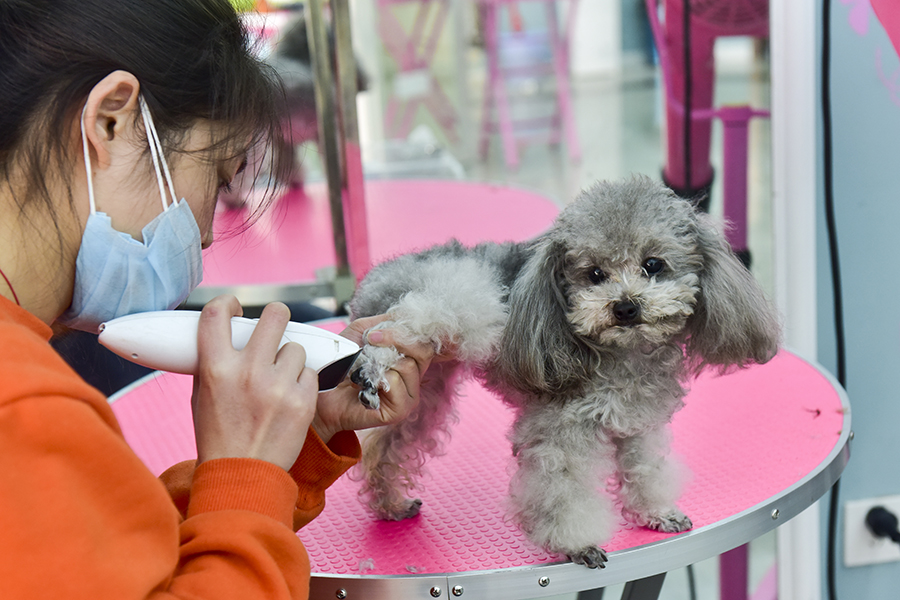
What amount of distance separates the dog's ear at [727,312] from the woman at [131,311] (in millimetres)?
262

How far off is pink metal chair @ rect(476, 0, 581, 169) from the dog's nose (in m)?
4.35

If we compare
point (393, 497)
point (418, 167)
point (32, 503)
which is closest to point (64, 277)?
point (32, 503)

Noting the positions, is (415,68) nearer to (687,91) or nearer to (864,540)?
(687,91)

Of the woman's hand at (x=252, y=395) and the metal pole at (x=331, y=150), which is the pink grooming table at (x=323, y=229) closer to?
the metal pole at (x=331, y=150)

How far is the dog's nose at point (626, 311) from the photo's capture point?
0.67 meters

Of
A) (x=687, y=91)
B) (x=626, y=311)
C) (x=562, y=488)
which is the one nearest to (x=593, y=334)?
(x=626, y=311)

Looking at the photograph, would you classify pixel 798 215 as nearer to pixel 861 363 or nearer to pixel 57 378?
pixel 861 363

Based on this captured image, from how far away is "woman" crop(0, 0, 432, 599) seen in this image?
0.48 meters

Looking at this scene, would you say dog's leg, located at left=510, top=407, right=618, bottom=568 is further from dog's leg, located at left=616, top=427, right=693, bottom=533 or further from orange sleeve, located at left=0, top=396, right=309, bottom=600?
orange sleeve, located at left=0, top=396, right=309, bottom=600

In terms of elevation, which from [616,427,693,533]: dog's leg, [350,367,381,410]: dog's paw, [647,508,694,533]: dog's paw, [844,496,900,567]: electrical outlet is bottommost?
[844,496,900,567]: electrical outlet

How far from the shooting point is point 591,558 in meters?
0.67

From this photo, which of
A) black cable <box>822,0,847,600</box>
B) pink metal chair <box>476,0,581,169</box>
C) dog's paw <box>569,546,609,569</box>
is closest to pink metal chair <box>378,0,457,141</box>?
pink metal chair <box>476,0,581,169</box>

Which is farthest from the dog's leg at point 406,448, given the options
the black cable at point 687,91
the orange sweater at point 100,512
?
the black cable at point 687,91

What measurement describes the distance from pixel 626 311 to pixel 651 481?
7.3 inches
